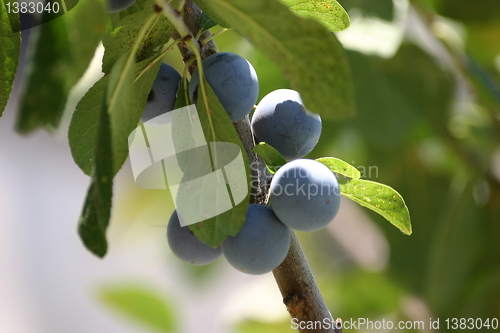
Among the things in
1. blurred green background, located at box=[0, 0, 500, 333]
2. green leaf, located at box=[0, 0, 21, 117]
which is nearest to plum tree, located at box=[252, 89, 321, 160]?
green leaf, located at box=[0, 0, 21, 117]

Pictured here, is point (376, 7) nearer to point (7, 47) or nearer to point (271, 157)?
point (271, 157)

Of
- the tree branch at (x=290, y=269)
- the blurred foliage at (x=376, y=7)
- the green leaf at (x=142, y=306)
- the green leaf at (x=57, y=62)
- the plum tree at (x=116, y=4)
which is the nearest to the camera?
the green leaf at (x=57, y=62)

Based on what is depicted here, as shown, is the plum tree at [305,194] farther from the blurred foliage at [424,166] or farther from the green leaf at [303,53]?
the blurred foliage at [424,166]

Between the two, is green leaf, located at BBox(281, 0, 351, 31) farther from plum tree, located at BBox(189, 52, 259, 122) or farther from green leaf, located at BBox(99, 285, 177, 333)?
green leaf, located at BBox(99, 285, 177, 333)

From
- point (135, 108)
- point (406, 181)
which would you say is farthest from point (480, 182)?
point (135, 108)

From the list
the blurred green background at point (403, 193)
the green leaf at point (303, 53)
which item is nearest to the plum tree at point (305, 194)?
the green leaf at point (303, 53)

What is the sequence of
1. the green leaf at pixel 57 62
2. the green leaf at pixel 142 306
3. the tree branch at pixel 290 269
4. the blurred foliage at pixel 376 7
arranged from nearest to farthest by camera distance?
the green leaf at pixel 57 62, the tree branch at pixel 290 269, the blurred foliage at pixel 376 7, the green leaf at pixel 142 306

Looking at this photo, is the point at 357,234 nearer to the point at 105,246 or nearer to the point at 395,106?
the point at 395,106
